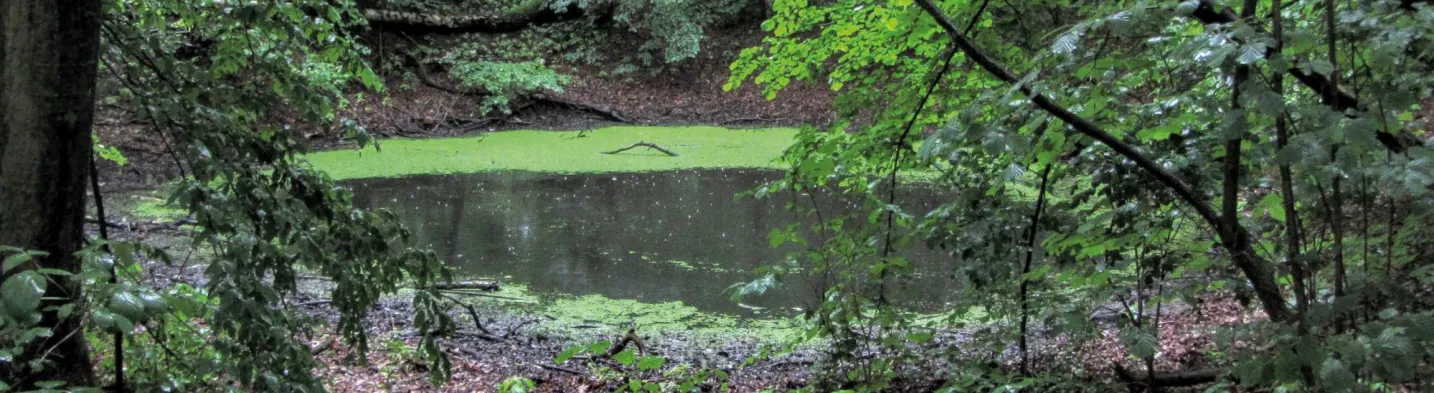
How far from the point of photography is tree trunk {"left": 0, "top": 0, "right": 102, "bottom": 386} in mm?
1604

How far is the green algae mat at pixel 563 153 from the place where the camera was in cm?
1080

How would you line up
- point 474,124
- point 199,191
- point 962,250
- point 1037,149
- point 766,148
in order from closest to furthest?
1. point 199,191
2. point 1037,149
3. point 962,250
4. point 766,148
5. point 474,124

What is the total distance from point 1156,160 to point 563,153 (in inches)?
399

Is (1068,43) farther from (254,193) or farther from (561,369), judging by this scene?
(561,369)

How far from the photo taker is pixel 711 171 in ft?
35.8

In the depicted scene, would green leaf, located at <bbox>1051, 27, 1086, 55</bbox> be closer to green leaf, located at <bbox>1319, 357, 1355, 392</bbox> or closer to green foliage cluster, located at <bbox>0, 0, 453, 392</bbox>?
green leaf, located at <bbox>1319, 357, 1355, 392</bbox>

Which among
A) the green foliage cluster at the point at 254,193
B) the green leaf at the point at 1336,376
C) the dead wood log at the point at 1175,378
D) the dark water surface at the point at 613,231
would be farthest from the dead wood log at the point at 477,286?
the green leaf at the point at 1336,376

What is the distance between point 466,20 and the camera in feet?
55.2

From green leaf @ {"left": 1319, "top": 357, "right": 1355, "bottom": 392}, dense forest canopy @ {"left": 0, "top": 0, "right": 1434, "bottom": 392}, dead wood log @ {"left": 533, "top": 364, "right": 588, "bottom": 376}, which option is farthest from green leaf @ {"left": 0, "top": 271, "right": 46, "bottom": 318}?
dead wood log @ {"left": 533, "top": 364, "right": 588, "bottom": 376}

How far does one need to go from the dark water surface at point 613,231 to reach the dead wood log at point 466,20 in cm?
659

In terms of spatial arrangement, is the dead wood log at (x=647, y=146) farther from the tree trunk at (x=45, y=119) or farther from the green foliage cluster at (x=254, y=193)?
the tree trunk at (x=45, y=119)

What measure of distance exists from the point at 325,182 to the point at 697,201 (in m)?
6.76

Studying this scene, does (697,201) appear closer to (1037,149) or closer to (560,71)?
(1037,149)

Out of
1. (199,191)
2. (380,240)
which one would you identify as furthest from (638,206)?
(199,191)
